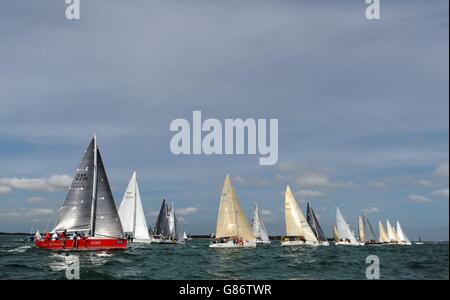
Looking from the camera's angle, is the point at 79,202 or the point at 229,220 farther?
the point at 229,220

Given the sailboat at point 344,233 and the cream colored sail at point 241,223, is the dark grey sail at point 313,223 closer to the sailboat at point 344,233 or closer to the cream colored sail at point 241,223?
the sailboat at point 344,233

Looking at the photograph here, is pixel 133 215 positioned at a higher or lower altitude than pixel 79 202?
lower

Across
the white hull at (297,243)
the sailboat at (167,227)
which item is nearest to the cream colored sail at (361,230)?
the white hull at (297,243)

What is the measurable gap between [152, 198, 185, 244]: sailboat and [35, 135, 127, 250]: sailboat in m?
49.5

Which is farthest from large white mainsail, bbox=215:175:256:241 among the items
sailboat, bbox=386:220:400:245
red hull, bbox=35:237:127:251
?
sailboat, bbox=386:220:400:245

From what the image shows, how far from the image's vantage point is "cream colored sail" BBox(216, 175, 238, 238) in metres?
72.9

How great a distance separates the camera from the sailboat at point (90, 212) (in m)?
54.3

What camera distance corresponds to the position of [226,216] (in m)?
73.7

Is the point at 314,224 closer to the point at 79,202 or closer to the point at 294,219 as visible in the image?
the point at 294,219

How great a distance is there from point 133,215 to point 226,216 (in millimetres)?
32485

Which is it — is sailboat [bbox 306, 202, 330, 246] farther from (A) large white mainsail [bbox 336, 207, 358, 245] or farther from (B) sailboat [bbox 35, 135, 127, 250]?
(B) sailboat [bbox 35, 135, 127, 250]

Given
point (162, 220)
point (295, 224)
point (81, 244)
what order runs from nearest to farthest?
point (81, 244)
point (295, 224)
point (162, 220)

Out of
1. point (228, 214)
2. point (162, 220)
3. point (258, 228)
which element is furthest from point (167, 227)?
point (228, 214)
